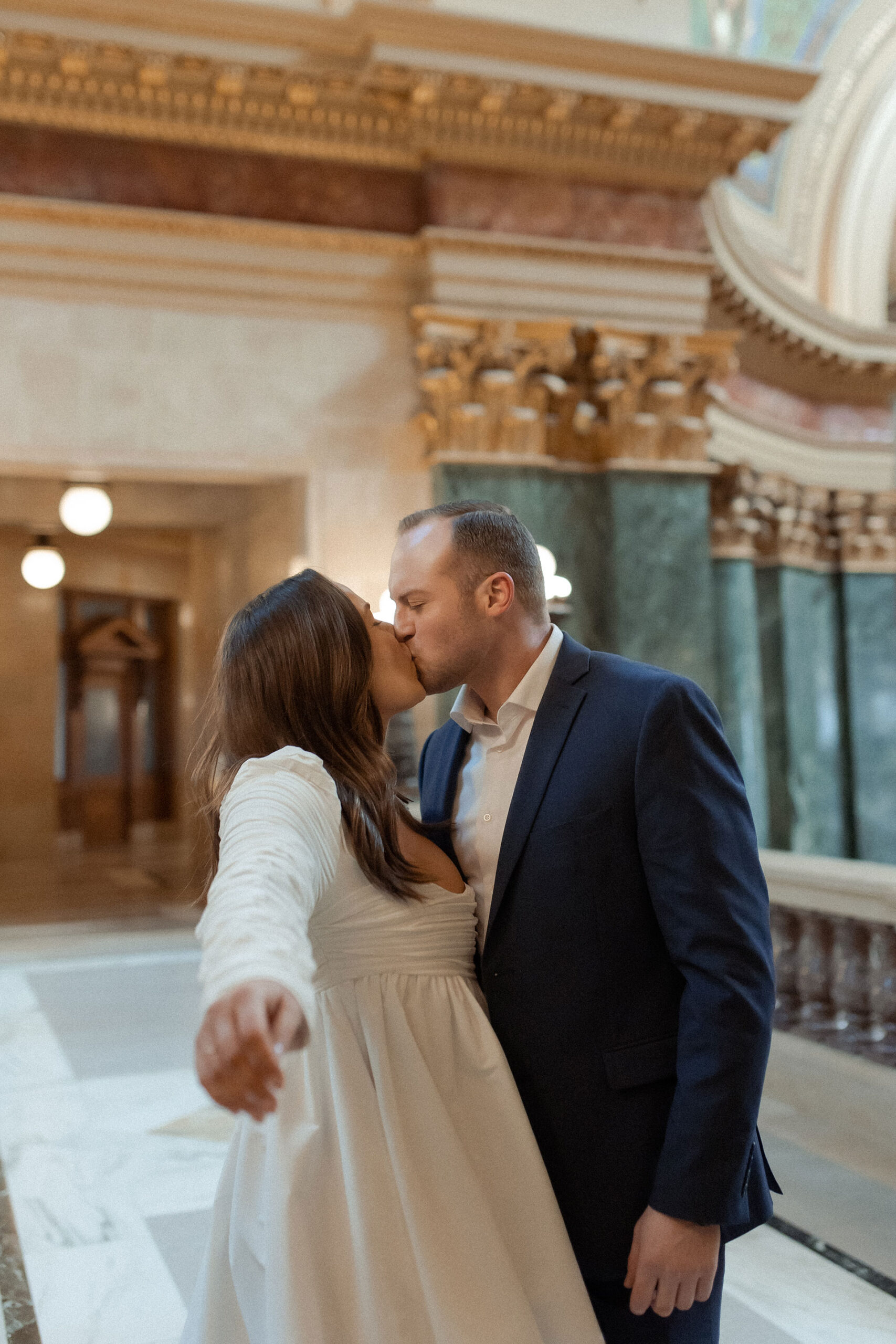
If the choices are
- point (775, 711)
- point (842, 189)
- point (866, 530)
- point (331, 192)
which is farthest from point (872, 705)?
point (331, 192)

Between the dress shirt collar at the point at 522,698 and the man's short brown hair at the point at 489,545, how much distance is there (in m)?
0.07

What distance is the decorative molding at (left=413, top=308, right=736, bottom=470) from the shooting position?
7.92 m

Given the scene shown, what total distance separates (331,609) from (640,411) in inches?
276

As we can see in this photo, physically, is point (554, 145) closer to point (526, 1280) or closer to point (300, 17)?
point (300, 17)

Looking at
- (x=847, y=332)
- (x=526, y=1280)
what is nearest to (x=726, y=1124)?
(x=526, y=1280)

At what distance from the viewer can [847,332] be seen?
1238 cm

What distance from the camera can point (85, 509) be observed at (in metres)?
9.41

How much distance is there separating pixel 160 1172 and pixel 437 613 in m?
2.94

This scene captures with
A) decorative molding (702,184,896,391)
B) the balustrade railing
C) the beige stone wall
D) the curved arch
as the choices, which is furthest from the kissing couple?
the curved arch

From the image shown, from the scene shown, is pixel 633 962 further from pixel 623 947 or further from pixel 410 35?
pixel 410 35

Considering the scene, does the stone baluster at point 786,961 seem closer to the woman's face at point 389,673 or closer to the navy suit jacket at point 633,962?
the navy suit jacket at point 633,962

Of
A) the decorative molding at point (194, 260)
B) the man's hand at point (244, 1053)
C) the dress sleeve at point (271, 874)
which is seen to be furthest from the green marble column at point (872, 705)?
the man's hand at point (244, 1053)

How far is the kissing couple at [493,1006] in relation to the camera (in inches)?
64.5

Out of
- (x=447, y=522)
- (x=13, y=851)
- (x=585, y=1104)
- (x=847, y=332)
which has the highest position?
(x=847, y=332)
